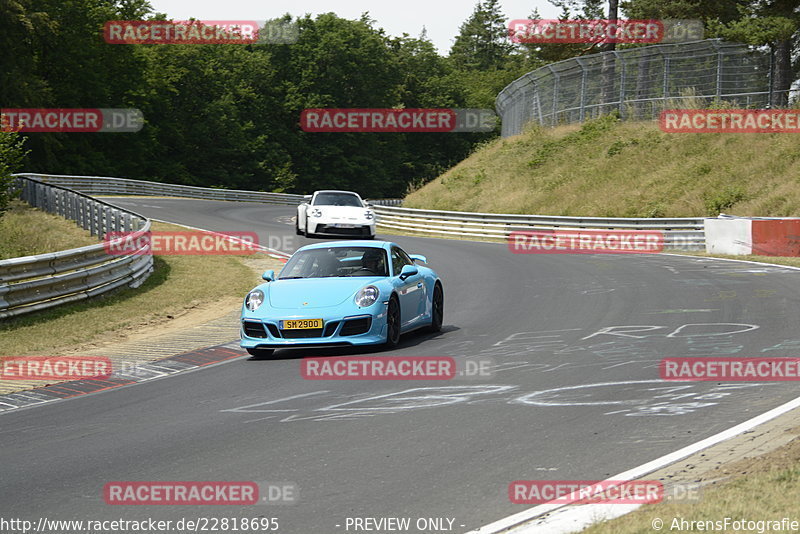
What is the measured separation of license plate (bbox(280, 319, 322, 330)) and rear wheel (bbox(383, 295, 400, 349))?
0.85 m

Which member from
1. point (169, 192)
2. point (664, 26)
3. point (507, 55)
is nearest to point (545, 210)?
point (664, 26)

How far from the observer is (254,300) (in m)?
11.4

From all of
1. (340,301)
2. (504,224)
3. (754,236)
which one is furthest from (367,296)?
(504,224)

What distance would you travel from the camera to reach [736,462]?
5797 millimetres

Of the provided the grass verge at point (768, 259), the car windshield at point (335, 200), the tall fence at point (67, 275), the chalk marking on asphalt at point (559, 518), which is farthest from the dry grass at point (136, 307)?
the grass verge at point (768, 259)

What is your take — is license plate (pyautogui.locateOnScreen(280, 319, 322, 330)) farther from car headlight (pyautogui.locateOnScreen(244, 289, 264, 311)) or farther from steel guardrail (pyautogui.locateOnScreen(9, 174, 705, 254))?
steel guardrail (pyautogui.locateOnScreen(9, 174, 705, 254))

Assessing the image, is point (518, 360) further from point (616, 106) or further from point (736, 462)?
point (616, 106)

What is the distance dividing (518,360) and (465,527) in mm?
5414

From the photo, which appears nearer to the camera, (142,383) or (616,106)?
(142,383)

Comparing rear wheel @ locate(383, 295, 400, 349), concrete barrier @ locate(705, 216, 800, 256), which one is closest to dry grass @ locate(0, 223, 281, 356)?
rear wheel @ locate(383, 295, 400, 349)

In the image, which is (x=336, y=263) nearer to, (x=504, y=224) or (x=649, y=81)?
(x=504, y=224)

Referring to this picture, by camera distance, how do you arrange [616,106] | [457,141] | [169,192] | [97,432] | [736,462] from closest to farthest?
[736,462], [97,432], [616,106], [169,192], [457,141]

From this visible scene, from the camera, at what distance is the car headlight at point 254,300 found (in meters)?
11.3

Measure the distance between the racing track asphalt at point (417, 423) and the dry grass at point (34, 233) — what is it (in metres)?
12.8
